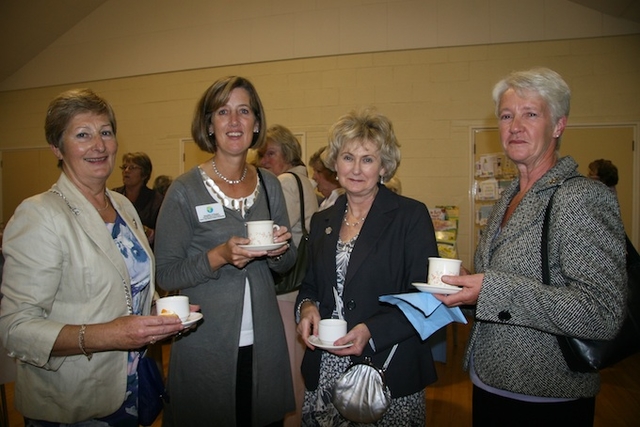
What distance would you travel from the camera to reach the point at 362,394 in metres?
1.59

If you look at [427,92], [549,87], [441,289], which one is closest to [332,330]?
[441,289]

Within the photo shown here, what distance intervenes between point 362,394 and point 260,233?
689mm

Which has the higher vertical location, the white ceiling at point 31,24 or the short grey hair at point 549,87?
the white ceiling at point 31,24

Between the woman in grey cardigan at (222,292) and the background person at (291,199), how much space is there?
3.21 feet

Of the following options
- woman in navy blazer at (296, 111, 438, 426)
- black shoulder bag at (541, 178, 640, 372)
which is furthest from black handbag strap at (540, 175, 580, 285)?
woman in navy blazer at (296, 111, 438, 426)

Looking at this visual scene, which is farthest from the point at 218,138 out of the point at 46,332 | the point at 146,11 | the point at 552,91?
the point at 146,11

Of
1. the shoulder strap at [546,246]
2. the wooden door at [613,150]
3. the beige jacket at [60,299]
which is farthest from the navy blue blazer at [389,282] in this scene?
the wooden door at [613,150]

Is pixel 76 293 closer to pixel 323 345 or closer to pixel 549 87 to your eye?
pixel 323 345

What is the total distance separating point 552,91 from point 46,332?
184 centimetres

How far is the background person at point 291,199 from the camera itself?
3.04 meters

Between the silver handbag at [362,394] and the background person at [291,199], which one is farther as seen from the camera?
the background person at [291,199]

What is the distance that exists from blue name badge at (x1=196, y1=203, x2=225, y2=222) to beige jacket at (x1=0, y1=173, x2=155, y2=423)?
14.0 inches

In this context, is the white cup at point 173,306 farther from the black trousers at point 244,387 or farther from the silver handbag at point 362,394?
the silver handbag at point 362,394

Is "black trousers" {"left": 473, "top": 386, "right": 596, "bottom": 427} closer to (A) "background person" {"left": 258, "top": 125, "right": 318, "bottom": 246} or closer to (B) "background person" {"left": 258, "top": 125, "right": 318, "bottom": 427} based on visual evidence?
(B) "background person" {"left": 258, "top": 125, "right": 318, "bottom": 427}
